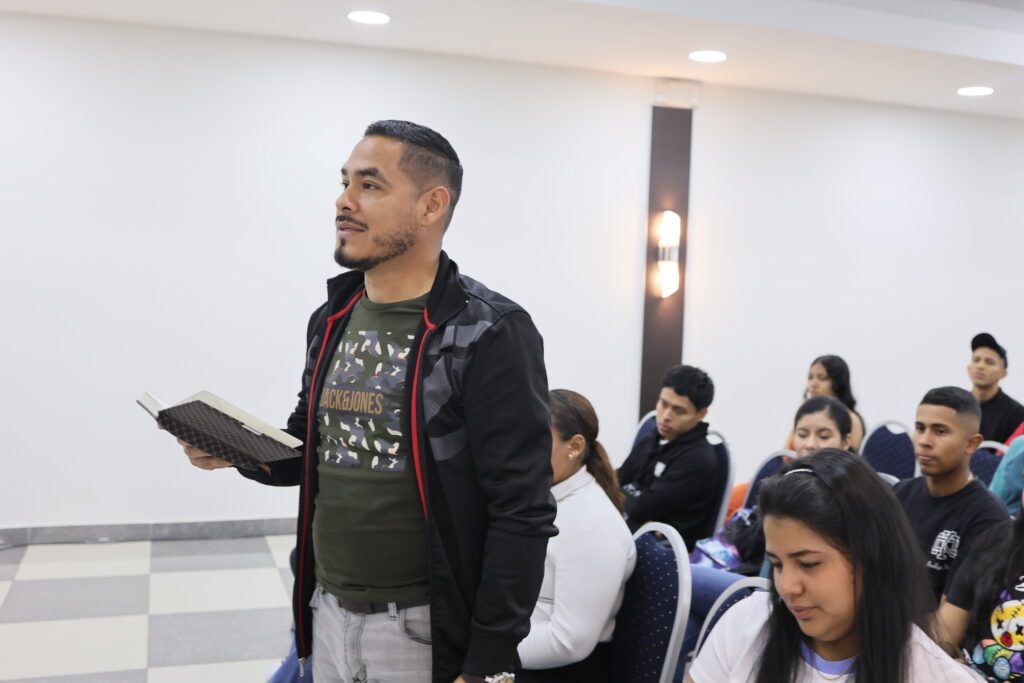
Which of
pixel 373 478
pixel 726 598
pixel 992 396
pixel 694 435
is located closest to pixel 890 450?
pixel 992 396

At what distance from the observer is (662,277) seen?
19.5 ft

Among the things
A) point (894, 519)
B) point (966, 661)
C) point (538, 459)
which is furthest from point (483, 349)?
point (966, 661)

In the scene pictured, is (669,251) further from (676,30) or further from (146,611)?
(146,611)

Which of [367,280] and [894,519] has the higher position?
[367,280]

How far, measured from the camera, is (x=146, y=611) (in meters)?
4.05

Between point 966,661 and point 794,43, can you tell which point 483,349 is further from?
point 794,43

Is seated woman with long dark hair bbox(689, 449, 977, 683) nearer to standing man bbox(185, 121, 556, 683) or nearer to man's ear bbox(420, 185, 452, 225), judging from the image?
standing man bbox(185, 121, 556, 683)

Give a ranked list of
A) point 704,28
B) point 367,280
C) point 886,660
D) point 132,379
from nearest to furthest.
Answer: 1. point 886,660
2. point 367,280
3. point 704,28
4. point 132,379

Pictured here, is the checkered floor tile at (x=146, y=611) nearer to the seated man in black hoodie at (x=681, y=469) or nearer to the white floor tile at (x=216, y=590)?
the white floor tile at (x=216, y=590)

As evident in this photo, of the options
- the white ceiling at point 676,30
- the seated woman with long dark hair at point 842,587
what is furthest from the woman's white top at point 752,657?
the white ceiling at point 676,30

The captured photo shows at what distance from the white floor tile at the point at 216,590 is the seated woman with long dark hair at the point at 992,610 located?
279 cm

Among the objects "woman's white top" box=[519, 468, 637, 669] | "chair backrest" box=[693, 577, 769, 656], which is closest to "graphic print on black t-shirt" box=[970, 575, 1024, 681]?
"chair backrest" box=[693, 577, 769, 656]

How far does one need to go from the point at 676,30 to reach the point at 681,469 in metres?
2.23

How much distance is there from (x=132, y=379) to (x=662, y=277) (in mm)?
2945
